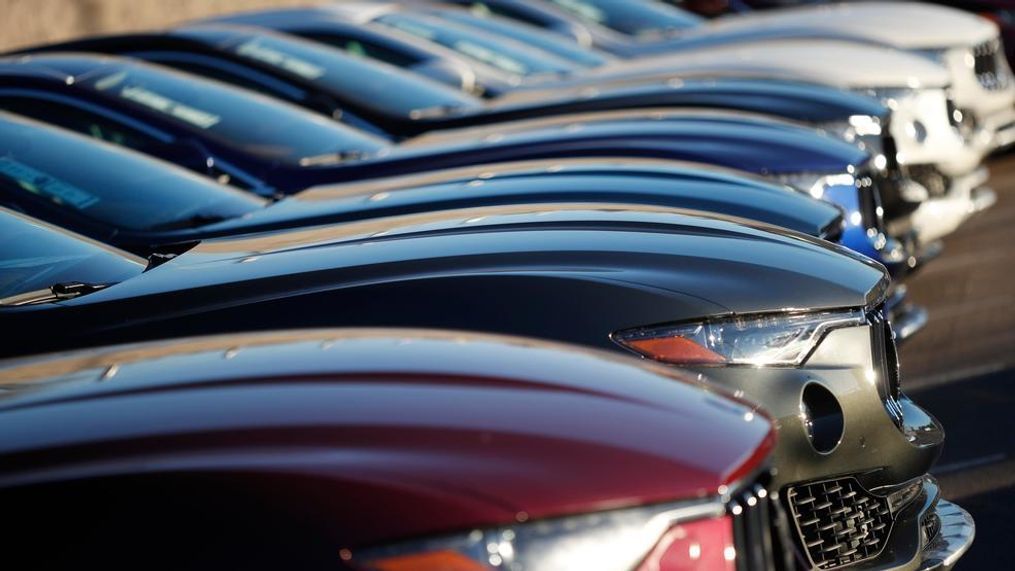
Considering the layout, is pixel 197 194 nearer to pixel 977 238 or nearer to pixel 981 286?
pixel 981 286

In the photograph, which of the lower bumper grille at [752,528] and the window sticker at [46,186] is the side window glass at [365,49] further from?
the lower bumper grille at [752,528]

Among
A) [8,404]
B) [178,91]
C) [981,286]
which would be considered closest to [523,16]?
[981,286]

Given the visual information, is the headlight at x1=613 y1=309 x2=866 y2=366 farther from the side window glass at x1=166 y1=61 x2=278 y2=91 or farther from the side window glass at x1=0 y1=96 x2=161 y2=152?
the side window glass at x1=166 y1=61 x2=278 y2=91

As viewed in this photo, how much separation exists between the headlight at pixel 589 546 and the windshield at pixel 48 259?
222cm

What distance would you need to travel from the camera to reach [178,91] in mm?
6492

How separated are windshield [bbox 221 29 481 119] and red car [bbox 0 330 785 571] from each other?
5090mm

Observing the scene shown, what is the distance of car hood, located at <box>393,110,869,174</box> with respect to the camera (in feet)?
20.5

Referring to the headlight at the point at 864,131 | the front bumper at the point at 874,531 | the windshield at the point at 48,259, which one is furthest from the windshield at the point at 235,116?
the front bumper at the point at 874,531

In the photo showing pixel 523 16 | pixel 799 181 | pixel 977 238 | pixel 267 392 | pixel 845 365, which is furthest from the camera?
pixel 523 16

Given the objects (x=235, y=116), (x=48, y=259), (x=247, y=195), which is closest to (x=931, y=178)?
(x=235, y=116)

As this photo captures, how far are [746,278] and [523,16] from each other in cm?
879

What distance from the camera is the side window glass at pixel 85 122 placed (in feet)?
19.9

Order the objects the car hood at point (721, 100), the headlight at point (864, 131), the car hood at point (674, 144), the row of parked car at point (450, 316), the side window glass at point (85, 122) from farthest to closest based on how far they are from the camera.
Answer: the car hood at point (721, 100)
the headlight at point (864, 131)
the car hood at point (674, 144)
the side window glass at point (85, 122)
the row of parked car at point (450, 316)

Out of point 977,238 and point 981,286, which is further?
point 977,238
